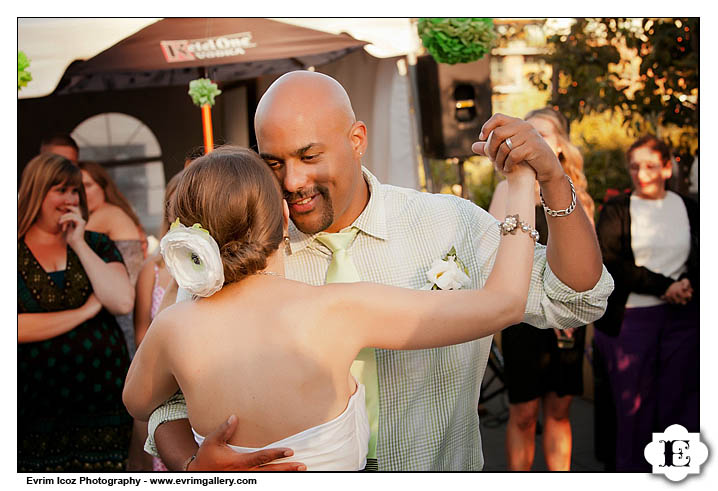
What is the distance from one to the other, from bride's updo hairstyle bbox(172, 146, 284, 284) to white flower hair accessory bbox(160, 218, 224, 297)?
0.05 metres

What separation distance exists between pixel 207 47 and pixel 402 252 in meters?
4.49

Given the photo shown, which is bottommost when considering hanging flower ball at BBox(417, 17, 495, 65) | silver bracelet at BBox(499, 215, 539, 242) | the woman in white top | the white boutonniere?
the woman in white top

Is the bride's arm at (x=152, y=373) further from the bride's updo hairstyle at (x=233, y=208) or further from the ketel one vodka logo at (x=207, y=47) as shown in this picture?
the ketel one vodka logo at (x=207, y=47)

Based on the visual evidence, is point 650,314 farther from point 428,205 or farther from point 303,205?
point 303,205

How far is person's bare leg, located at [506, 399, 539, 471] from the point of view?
4809 millimetres

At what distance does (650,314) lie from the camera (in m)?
4.94

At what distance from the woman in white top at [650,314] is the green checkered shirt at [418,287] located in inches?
104

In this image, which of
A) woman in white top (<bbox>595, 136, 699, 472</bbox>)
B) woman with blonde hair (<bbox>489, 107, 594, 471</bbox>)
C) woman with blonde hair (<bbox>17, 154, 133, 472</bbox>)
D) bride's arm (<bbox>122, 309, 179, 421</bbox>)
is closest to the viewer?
bride's arm (<bbox>122, 309, 179, 421</bbox>)

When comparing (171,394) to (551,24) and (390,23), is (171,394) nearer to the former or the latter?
(390,23)

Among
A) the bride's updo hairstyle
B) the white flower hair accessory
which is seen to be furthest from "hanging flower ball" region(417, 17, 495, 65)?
the white flower hair accessory

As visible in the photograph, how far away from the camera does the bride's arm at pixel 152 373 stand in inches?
77.7

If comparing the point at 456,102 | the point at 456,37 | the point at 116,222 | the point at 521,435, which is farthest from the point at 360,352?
the point at 456,102

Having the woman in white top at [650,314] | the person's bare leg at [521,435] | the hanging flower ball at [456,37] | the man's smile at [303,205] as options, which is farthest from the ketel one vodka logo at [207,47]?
the man's smile at [303,205]

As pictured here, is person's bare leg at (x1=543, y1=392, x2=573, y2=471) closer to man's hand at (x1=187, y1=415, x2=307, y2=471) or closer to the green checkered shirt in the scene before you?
the green checkered shirt
